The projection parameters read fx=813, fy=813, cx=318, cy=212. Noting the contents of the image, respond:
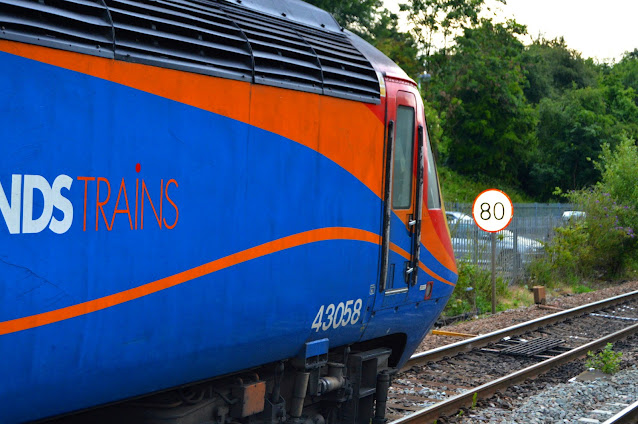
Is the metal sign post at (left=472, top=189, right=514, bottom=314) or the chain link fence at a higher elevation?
the metal sign post at (left=472, top=189, right=514, bottom=314)

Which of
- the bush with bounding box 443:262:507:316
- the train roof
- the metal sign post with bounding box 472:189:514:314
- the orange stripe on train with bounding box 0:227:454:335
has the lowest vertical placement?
the bush with bounding box 443:262:507:316

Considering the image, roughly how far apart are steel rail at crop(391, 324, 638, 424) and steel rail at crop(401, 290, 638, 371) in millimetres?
1175

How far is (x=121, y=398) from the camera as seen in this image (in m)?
4.16

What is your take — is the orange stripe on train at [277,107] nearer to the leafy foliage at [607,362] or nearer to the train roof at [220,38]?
the train roof at [220,38]

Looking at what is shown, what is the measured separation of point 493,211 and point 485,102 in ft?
102

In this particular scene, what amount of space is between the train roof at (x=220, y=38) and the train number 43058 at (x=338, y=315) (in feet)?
4.80

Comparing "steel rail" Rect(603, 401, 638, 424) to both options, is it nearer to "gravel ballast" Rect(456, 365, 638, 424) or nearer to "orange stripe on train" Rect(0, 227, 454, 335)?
"gravel ballast" Rect(456, 365, 638, 424)

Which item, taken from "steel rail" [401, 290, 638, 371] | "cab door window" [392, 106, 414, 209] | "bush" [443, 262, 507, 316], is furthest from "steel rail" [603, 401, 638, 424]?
"bush" [443, 262, 507, 316]

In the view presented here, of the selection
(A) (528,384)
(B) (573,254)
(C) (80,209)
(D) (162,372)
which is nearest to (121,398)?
(D) (162,372)

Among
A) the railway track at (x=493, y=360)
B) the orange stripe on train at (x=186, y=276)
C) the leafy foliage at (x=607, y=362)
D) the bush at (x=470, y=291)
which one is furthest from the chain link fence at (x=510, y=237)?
the orange stripe on train at (x=186, y=276)

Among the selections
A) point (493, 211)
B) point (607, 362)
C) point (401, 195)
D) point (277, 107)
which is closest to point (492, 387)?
point (607, 362)

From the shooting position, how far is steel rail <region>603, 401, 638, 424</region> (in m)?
8.15

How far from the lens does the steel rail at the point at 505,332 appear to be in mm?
10619

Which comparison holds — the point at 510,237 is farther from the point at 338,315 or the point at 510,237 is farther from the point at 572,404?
the point at 338,315
